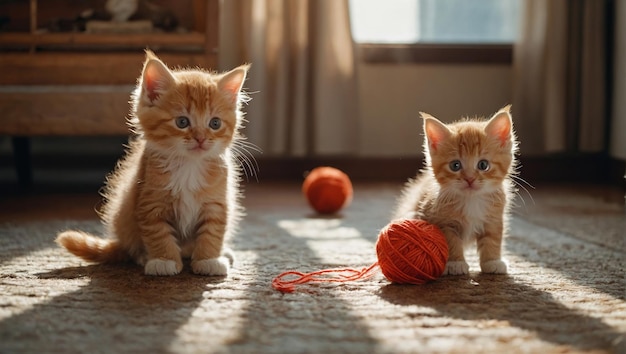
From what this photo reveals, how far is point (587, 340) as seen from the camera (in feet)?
3.77

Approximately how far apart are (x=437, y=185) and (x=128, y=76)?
1.57 metres

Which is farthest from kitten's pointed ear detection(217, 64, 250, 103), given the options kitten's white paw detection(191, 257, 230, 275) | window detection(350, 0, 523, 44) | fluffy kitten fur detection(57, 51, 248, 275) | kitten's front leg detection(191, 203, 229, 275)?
window detection(350, 0, 523, 44)

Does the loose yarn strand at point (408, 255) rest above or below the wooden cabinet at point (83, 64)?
below

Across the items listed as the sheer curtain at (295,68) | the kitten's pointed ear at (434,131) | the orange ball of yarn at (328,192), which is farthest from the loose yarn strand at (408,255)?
the sheer curtain at (295,68)

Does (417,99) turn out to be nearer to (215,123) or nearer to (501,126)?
(501,126)

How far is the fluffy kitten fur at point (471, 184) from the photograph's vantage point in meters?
1.59

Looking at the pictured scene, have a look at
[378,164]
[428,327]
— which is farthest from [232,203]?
[378,164]

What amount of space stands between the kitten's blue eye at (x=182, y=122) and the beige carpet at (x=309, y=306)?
324 millimetres

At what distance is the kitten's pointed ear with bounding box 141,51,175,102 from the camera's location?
1547 mm

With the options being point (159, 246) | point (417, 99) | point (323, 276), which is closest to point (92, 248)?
point (159, 246)

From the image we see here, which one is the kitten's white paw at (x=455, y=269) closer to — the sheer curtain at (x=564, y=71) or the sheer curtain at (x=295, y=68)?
the sheer curtain at (x=295, y=68)

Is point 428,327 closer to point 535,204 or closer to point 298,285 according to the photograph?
point 298,285

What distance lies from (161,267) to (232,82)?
437 mm

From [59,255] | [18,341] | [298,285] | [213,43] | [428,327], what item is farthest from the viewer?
[213,43]
